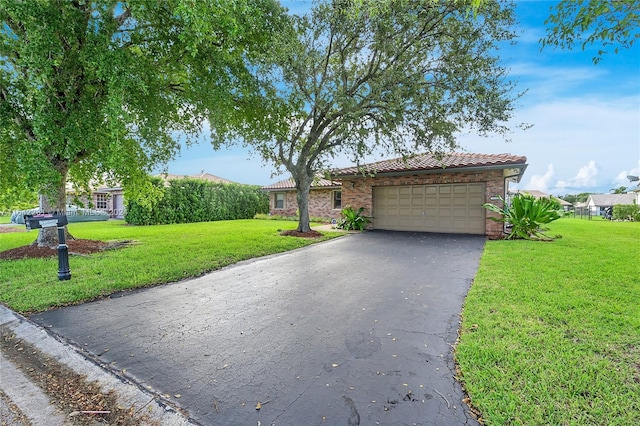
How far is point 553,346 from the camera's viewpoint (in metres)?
3.25

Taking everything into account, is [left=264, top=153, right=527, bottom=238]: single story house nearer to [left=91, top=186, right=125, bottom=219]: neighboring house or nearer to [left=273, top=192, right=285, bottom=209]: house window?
[left=273, top=192, right=285, bottom=209]: house window

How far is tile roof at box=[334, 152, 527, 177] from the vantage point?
38.5 feet

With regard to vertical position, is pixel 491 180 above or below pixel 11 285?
above

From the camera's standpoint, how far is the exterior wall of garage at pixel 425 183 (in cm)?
1230

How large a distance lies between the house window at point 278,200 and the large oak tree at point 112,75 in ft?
49.1

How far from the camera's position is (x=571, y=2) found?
11.8 ft

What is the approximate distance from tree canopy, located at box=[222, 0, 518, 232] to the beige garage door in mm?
2917

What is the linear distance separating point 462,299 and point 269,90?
28.8 feet

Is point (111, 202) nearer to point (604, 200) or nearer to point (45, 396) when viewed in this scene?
point (45, 396)

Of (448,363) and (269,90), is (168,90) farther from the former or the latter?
(448,363)

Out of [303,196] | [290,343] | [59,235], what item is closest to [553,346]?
[290,343]

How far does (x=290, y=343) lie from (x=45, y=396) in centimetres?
216

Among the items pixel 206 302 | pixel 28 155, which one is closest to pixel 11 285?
pixel 28 155

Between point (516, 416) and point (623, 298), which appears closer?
point (516, 416)
